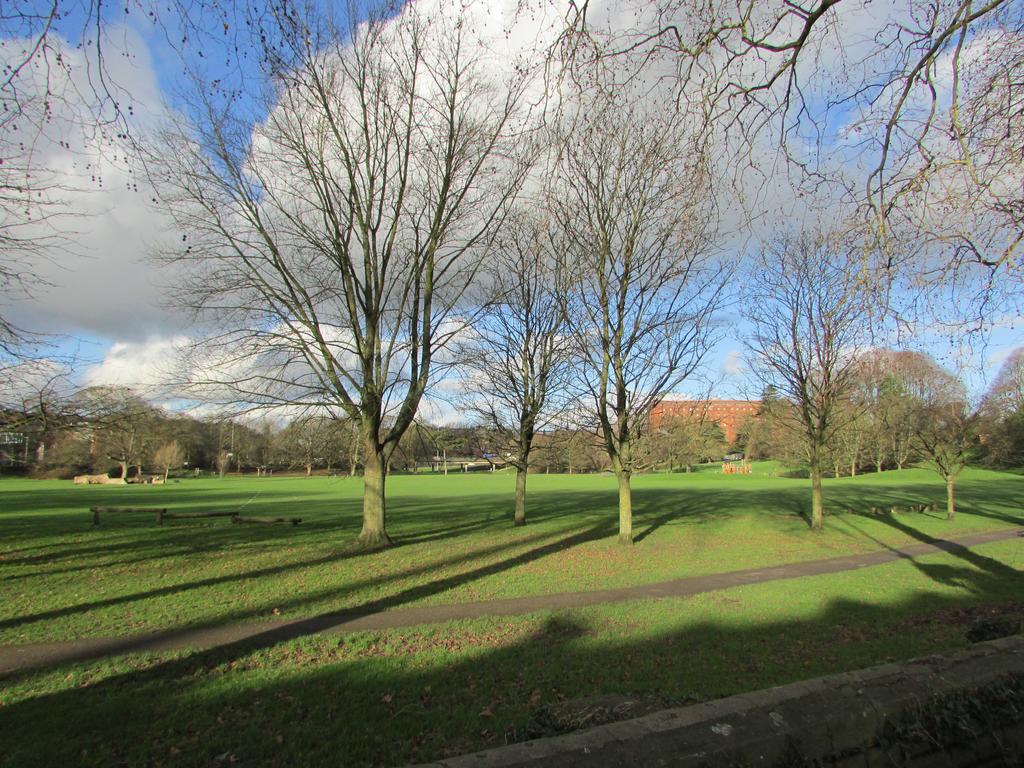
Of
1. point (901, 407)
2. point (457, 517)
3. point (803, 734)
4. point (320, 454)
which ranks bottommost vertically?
point (457, 517)

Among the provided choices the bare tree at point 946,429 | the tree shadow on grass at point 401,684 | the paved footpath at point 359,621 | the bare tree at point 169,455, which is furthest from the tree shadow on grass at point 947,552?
the bare tree at point 169,455

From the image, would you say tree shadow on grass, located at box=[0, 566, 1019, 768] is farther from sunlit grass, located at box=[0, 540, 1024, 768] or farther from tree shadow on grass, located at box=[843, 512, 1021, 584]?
tree shadow on grass, located at box=[843, 512, 1021, 584]

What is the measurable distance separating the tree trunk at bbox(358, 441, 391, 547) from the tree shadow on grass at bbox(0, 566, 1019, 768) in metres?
7.77

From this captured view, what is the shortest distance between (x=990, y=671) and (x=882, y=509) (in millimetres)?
28305

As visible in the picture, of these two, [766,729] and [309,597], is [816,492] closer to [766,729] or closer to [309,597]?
[309,597]

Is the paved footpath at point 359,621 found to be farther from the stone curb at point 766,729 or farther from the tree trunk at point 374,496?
the stone curb at point 766,729

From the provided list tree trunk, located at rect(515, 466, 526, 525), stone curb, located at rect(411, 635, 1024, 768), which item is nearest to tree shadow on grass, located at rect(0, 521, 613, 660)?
tree trunk, located at rect(515, 466, 526, 525)

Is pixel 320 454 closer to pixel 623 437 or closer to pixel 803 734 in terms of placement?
pixel 623 437

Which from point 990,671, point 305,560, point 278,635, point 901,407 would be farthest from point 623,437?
point 901,407

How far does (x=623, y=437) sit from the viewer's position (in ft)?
50.8

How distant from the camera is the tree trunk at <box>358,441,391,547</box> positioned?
50.5 ft

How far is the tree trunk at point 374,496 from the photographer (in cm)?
1538

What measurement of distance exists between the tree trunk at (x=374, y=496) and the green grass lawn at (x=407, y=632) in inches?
30.0

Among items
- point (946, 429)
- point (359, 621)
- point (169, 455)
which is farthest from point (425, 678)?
point (169, 455)
